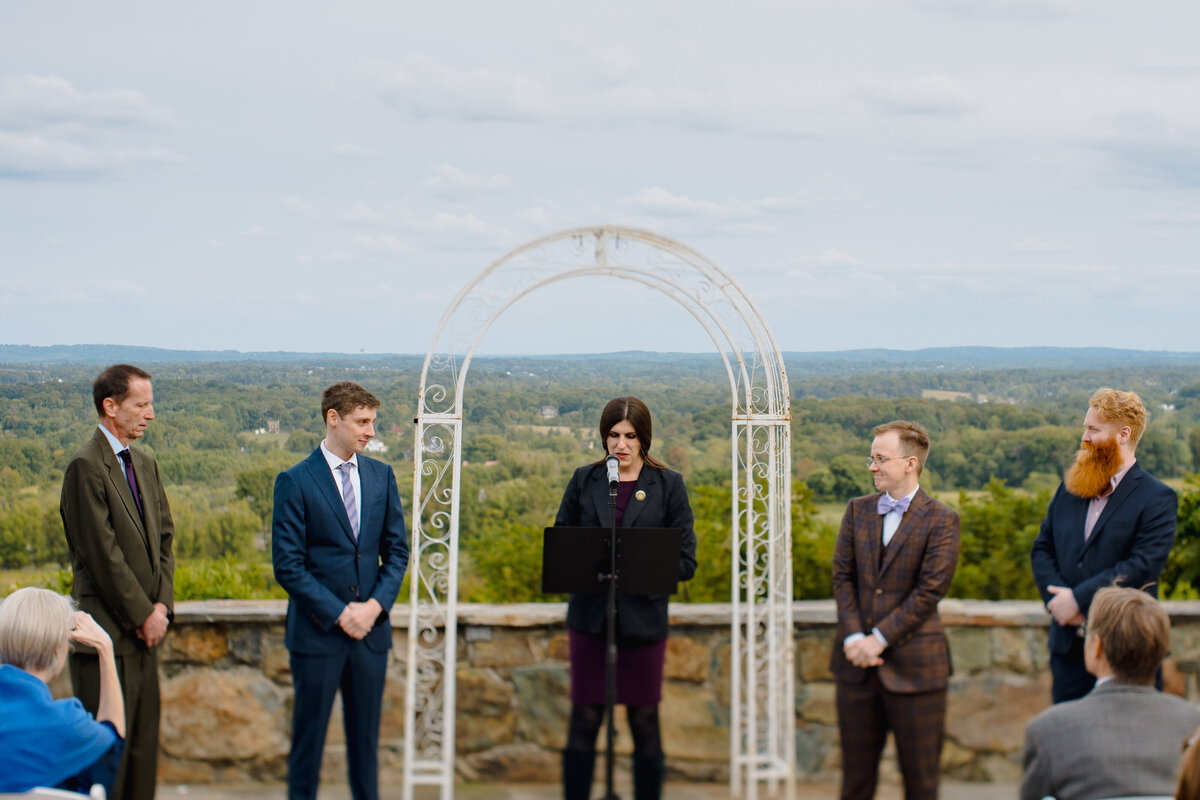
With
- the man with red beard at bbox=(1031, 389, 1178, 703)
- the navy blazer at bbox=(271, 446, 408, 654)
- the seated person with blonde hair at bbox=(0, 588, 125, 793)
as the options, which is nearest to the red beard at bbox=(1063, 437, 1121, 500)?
the man with red beard at bbox=(1031, 389, 1178, 703)

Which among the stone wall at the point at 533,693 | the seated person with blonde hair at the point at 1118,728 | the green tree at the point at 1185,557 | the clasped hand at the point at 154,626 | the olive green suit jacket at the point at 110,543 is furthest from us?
the green tree at the point at 1185,557

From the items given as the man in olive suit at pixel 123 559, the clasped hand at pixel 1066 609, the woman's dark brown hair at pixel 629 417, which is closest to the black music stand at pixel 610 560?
the woman's dark brown hair at pixel 629 417

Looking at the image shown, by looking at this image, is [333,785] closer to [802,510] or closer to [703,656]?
[703,656]

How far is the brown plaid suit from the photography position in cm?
350

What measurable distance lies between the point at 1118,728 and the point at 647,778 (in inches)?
69.3

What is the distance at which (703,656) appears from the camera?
4395 mm

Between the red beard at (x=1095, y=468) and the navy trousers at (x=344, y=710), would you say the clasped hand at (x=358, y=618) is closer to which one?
the navy trousers at (x=344, y=710)

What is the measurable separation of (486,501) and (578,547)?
2.28 m

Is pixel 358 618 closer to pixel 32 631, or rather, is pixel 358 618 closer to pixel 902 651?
pixel 32 631

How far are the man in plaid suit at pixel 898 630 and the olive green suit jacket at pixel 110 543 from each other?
244cm

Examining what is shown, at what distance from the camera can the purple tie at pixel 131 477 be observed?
12.2ft

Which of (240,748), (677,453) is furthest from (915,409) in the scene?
(240,748)

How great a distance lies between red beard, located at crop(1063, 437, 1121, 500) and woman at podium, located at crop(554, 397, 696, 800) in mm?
1381

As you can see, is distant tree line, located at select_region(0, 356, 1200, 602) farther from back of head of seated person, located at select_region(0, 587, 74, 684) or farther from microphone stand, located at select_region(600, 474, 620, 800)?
back of head of seated person, located at select_region(0, 587, 74, 684)
